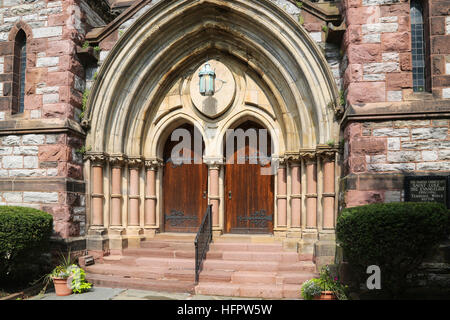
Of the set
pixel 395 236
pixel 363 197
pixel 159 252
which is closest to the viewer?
pixel 395 236

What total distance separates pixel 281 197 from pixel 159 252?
2.65m

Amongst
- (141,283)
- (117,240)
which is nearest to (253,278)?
(141,283)

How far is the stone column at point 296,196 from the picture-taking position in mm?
7562

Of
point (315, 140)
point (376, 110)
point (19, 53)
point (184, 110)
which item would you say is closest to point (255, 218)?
point (315, 140)

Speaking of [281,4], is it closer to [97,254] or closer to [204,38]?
[204,38]

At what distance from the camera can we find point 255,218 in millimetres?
8461

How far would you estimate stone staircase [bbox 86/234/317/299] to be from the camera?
6277 millimetres

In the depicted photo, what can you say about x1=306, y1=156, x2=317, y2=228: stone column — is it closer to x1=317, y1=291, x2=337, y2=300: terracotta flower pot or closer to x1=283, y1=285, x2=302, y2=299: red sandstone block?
x1=283, y1=285, x2=302, y2=299: red sandstone block

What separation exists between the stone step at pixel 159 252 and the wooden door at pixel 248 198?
1360 mm

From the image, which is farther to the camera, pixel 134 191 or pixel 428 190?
pixel 134 191

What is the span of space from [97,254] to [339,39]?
6028 mm

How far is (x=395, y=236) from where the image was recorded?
16.1 ft

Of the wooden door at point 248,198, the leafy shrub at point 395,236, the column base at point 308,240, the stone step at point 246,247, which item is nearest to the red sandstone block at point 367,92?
the leafy shrub at point 395,236

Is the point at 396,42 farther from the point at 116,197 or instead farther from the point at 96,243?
the point at 96,243
